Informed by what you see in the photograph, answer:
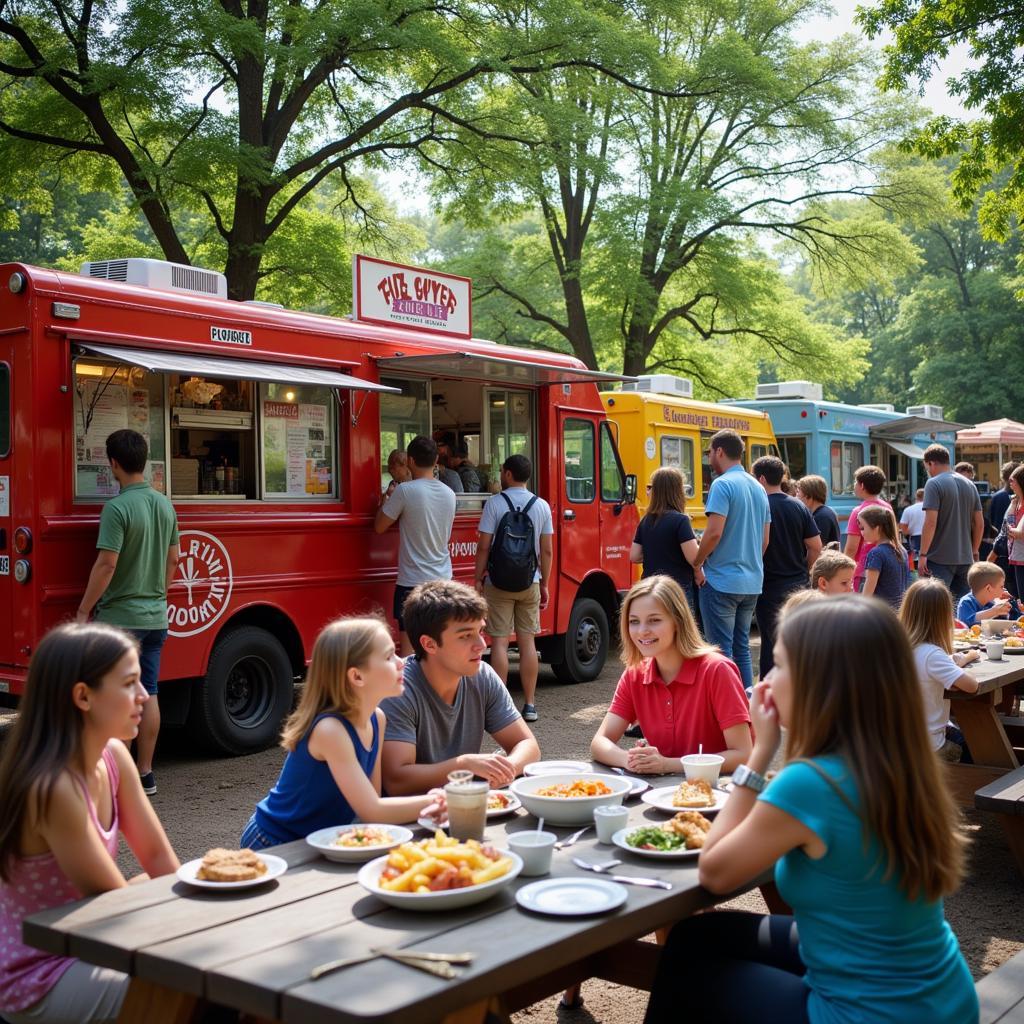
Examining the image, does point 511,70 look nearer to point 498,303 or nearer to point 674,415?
point 674,415

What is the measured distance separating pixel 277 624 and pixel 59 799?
5538 millimetres

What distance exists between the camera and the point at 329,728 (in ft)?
10.7

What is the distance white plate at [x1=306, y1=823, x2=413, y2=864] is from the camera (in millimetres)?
2795

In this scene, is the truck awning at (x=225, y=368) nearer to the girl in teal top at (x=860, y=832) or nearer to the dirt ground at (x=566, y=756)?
the dirt ground at (x=566, y=756)

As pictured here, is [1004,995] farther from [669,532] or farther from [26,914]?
[669,532]

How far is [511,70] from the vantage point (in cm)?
1391

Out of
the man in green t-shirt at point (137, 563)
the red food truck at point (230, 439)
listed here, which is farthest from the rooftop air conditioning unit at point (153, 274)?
the man in green t-shirt at point (137, 563)

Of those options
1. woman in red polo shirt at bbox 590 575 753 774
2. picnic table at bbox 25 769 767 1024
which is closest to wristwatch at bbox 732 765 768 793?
picnic table at bbox 25 769 767 1024

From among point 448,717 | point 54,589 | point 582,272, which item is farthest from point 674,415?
point 448,717

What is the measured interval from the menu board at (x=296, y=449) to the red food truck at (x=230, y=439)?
13 mm

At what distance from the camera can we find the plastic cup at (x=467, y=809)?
2855mm

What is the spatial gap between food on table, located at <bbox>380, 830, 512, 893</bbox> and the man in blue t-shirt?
5.79 m

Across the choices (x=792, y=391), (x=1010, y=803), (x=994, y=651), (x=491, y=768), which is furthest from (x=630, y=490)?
(x=491, y=768)

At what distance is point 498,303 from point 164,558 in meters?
Result: 17.9
